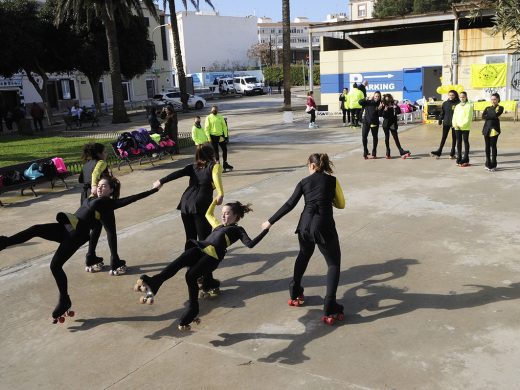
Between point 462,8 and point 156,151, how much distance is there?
15240mm

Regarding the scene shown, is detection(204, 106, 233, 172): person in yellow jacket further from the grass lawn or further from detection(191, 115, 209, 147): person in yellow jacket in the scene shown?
the grass lawn

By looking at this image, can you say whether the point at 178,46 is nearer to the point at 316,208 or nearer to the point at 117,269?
the point at 117,269

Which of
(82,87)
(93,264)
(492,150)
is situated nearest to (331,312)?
(93,264)

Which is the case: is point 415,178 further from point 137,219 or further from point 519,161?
point 137,219

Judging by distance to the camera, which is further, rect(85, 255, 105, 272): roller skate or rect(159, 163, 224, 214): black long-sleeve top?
rect(85, 255, 105, 272): roller skate

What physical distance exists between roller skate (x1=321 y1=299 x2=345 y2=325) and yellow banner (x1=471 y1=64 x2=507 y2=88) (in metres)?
20.8

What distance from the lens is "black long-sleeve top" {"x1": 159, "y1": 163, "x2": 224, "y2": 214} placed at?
19.1ft

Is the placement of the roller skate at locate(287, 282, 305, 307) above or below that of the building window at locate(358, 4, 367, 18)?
below

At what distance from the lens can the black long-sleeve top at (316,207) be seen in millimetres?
4934

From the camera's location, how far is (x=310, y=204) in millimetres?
4984

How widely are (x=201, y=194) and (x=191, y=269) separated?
1.25m

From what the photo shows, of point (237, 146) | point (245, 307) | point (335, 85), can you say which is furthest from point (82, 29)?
point (245, 307)

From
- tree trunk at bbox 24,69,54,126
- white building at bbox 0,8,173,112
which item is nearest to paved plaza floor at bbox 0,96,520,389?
tree trunk at bbox 24,69,54,126

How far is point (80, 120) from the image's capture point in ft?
97.0
